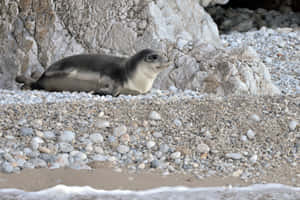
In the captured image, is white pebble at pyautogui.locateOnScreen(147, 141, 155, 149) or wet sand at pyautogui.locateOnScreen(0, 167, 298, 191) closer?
wet sand at pyautogui.locateOnScreen(0, 167, 298, 191)

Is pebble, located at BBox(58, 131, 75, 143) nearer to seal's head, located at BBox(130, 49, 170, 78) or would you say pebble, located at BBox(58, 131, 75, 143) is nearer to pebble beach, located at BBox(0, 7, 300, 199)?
pebble beach, located at BBox(0, 7, 300, 199)

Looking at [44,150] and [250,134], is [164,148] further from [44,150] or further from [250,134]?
[44,150]

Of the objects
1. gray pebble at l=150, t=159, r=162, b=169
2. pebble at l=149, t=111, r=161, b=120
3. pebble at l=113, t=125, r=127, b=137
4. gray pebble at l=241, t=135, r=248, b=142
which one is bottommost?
gray pebble at l=150, t=159, r=162, b=169

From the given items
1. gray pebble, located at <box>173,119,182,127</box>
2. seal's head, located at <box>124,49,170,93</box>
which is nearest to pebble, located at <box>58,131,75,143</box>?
gray pebble, located at <box>173,119,182,127</box>

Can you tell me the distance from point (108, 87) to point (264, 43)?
12.6 ft

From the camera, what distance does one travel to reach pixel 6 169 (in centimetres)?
321

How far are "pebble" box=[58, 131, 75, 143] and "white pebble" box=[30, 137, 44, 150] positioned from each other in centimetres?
13

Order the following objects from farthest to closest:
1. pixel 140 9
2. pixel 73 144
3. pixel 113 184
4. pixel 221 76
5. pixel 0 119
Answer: pixel 140 9 → pixel 221 76 → pixel 0 119 → pixel 73 144 → pixel 113 184

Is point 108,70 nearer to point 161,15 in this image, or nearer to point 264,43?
point 161,15

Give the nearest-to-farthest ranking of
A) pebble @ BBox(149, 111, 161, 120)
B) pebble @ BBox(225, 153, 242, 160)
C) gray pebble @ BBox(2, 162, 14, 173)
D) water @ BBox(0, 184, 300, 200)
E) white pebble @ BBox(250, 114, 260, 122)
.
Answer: water @ BBox(0, 184, 300, 200) < gray pebble @ BBox(2, 162, 14, 173) < pebble @ BBox(225, 153, 242, 160) < pebble @ BBox(149, 111, 161, 120) < white pebble @ BBox(250, 114, 260, 122)

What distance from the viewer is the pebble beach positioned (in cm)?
334

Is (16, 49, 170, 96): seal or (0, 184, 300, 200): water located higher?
(16, 49, 170, 96): seal

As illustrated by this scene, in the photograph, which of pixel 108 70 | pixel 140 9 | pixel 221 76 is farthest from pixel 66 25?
pixel 221 76

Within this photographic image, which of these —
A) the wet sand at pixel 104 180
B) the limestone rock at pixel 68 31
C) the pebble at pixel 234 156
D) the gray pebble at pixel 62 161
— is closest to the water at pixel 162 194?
the wet sand at pixel 104 180
